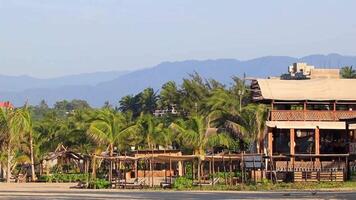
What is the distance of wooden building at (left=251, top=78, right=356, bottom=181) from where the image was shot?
50281mm

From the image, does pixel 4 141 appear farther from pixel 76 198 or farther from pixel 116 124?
pixel 76 198

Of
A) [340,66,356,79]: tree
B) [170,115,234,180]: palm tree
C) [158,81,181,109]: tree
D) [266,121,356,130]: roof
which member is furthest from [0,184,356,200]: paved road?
[340,66,356,79]: tree

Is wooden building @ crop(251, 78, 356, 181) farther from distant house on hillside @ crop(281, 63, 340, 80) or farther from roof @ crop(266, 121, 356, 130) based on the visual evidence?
distant house on hillside @ crop(281, 63, 340, 80)

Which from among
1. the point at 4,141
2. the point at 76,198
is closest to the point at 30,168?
the point at 4,141

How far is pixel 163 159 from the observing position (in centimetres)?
5034

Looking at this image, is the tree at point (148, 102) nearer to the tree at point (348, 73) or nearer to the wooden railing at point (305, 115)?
the tree at point (348, 73)

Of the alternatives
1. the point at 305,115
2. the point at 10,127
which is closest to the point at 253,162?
the point at 305,115

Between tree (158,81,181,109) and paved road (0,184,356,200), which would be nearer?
paved road (0,184,356,200)


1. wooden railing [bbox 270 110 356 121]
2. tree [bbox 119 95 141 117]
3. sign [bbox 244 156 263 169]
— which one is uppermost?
tree [bbox 119 95 141 117]

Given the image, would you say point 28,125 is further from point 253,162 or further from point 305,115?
point 305,115

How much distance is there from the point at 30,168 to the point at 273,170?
76.6ft

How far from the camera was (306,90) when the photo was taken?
175 feet

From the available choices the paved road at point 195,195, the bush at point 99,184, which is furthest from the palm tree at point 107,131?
the paved road at point 195,195

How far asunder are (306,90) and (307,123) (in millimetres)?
2685
